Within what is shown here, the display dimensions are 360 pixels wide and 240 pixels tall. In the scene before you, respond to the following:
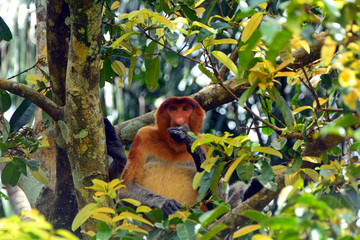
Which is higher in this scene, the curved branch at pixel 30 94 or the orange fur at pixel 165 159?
the curved branch at pixel 30 94

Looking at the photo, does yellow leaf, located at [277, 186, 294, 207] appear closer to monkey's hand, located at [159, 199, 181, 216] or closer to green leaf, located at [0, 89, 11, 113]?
monkey's hand, located at [159, 199, 181, 216]

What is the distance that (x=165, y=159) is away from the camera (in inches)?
171

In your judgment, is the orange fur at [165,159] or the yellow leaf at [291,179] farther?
the orange fur at [165,159]

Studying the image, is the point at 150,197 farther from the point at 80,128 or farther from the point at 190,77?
the point at 190,77

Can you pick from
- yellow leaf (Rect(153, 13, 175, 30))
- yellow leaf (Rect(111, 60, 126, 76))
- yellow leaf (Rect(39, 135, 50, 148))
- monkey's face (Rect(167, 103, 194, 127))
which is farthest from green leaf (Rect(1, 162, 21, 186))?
yellow leaf (Rect(153, 13, 175, 30))

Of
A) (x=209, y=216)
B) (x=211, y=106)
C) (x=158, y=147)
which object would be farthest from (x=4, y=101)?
(x=209, y=216)

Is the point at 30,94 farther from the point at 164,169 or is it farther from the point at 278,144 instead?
the point at 278,144

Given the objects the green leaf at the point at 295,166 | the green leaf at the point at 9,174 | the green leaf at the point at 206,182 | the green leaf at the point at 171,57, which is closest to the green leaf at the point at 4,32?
the green leaf at the point at 9,174

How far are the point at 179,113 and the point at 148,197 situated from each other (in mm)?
796

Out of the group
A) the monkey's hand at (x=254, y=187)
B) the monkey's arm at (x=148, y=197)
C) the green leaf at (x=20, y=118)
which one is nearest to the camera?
the green leaf at (x=20, y=118)

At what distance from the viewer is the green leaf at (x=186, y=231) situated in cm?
221

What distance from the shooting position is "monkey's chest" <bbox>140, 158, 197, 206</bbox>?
423 cm

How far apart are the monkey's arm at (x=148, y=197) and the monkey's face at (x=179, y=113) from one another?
2.03ft

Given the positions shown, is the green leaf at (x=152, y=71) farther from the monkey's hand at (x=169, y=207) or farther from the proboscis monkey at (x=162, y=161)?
the monkey's hand at (x=169, y=207)
